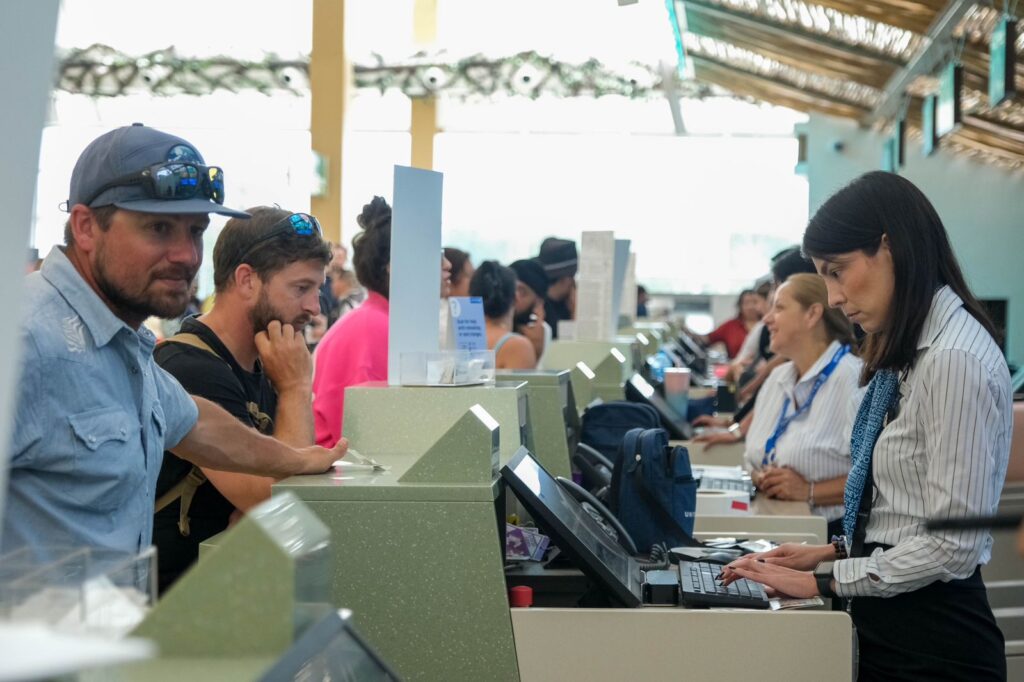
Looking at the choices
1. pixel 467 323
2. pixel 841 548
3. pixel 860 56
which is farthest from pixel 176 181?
pixel 860 56

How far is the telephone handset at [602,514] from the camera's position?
259 centimetres

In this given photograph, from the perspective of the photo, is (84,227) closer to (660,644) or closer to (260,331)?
(260,331)

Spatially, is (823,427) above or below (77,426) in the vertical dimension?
below

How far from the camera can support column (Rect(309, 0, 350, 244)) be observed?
1287cm

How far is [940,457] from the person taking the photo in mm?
2102

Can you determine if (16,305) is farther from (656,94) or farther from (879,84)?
(656,94)

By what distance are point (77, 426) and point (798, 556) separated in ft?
5.03

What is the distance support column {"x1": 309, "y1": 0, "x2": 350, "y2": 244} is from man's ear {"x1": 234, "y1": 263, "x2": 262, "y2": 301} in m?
10.3

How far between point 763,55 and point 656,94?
5.95 ft

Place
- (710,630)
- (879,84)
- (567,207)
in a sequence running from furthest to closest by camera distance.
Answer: (567,207), (879,84), (710,630)

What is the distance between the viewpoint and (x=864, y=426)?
7.82 feet

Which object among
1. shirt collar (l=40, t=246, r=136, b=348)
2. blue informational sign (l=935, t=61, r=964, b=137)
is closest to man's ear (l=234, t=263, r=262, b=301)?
shirt collar (l=40, t=246, r=136, b=348)

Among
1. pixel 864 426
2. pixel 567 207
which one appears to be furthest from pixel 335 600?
pixel 567 207

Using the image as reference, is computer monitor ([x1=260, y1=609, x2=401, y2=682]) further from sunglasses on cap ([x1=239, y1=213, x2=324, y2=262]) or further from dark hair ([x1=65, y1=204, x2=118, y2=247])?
sunglasses on cap ([x1=239, y1=213, x2=324, y2=262])
